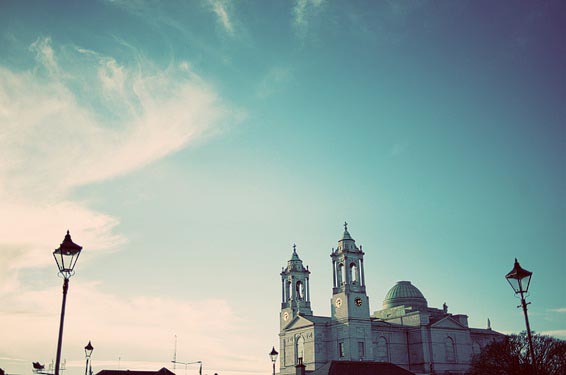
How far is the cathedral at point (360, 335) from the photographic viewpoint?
284ft

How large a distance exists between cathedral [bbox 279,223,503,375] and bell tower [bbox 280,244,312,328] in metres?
0.25

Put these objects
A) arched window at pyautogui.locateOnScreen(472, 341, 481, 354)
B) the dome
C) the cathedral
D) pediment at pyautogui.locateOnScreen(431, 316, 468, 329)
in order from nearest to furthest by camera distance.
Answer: the cathedral < pediment at pyautogui.locateOnScreen(431, 316, 468, 329) < arched window at pyautogui.locateOnScreen(472, 341, 481, 354) < the dome

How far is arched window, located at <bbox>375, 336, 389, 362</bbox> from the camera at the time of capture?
8912 centimetres

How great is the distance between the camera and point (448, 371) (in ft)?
293

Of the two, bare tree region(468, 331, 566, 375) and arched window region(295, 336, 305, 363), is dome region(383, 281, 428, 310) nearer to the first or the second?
arched window region(295, 336, 305, 363)

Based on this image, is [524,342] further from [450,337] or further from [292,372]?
[292,372]

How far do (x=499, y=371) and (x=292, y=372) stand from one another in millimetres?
41399

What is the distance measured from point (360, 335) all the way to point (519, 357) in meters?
29.9

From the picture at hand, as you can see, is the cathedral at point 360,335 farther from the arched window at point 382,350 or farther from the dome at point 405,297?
the dome at point 405,297

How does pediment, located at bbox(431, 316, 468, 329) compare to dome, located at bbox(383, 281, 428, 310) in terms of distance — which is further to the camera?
dome, located at bbox(383, 281, 428, 310)

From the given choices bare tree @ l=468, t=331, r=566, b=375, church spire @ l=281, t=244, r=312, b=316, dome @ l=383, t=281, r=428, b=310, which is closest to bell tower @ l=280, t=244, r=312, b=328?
church spire @ l=281, t=244, r=312, b=316

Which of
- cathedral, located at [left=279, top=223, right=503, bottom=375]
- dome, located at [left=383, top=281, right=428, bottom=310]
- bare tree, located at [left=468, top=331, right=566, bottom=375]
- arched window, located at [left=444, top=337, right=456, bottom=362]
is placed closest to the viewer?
bare tree, located at [left=468, top=331, right=566, bottom=375]

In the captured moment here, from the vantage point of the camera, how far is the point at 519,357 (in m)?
59.5

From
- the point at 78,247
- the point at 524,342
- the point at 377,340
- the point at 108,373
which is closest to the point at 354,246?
the point at 377,340
